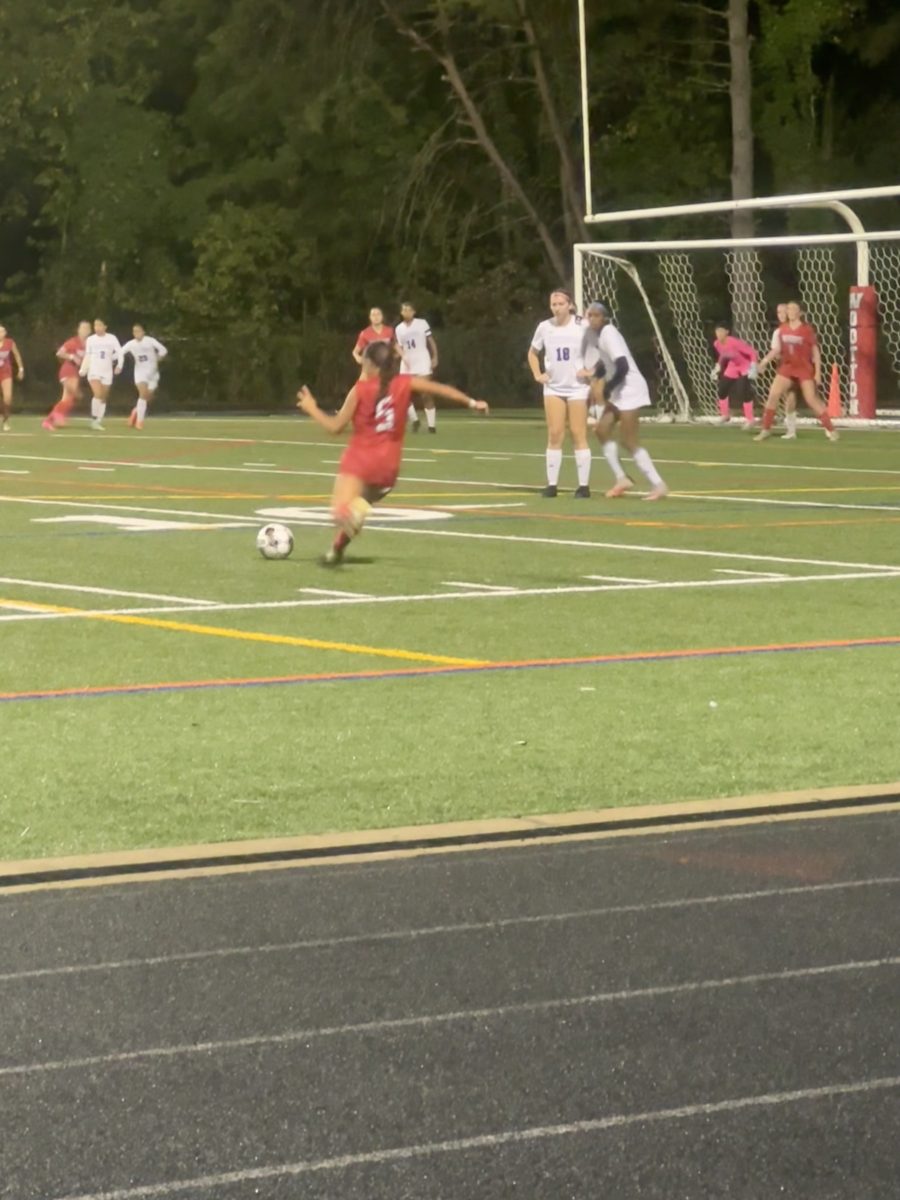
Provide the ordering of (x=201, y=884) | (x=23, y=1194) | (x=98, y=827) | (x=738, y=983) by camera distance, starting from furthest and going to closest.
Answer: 1. (x=98, y=827)
2. (x=201, y=884)
3. (x=738, y=983)
4. (x=23, y=1194)

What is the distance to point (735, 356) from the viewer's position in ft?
134

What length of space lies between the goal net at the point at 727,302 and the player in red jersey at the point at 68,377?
829 centimetres

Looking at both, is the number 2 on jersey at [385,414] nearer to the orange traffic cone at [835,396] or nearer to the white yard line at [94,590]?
the white yard line at [94,590]

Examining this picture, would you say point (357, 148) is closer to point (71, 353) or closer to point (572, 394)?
point (71, 353)

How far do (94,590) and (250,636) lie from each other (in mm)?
2428

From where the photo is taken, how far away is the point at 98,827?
Answer: 26.1 ft

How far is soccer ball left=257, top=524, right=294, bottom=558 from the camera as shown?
1675 centimetres

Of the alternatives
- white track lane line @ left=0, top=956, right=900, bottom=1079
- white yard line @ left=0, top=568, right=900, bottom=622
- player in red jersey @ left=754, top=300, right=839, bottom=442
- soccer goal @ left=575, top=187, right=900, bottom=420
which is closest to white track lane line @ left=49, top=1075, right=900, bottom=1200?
white track lane line @ left=0, top=956, right=900, bottom=1079

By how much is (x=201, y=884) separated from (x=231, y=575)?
888cm

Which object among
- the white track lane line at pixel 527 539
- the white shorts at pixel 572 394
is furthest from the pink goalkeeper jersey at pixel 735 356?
the white track lane line at pixel 527 539

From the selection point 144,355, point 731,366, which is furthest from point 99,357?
point 731,366

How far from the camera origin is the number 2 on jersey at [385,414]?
52.9 feet

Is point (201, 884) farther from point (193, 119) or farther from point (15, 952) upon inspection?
point (193, 119)

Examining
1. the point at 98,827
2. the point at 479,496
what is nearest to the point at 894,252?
the point at 479,496
